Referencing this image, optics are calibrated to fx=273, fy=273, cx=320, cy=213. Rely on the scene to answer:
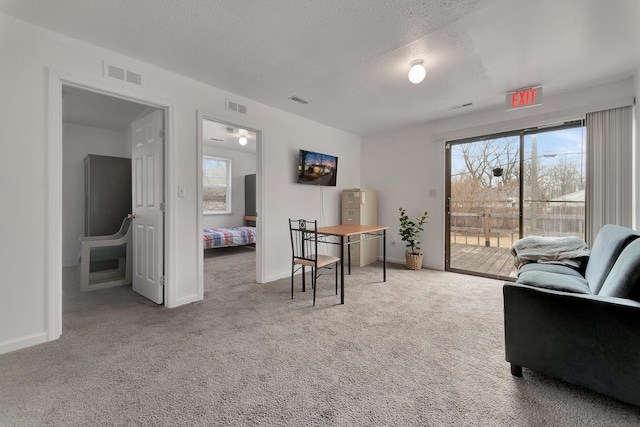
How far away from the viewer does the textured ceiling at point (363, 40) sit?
6.10ft

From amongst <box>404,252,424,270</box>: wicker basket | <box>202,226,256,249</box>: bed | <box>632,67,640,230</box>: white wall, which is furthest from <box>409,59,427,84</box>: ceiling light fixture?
<box>202,226,256,249</box>: bed

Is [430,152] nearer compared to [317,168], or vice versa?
[317,168]

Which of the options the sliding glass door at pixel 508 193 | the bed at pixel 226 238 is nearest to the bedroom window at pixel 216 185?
the bed at pixel 226 238

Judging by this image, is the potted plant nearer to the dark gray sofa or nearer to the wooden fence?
the wooden fence

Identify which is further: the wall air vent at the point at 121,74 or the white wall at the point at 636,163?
the white wall at the point at 636,163

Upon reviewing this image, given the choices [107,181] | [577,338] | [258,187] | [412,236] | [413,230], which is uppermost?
[107,181]

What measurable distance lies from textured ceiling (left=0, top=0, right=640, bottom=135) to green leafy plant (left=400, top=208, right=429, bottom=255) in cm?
200

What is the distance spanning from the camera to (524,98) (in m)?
3.23

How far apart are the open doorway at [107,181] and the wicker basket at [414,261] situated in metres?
3.52

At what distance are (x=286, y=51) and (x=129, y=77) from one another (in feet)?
4.80

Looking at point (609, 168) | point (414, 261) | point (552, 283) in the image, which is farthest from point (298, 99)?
point (609, 168)

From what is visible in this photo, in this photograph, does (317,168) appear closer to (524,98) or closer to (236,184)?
(524,98)

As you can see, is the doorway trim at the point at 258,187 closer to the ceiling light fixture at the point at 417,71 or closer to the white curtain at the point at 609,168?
the ceiling light fixture at the point at 417,71

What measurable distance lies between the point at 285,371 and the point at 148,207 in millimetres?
2403
